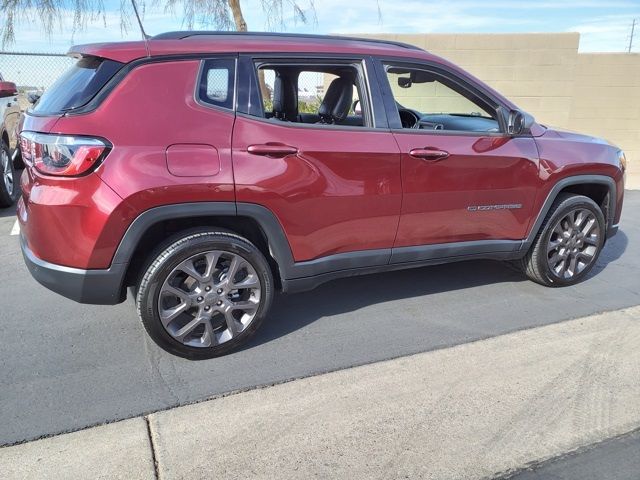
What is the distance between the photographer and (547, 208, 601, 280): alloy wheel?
4.23m

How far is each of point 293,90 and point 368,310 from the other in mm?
1802

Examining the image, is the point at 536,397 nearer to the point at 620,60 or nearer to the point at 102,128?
the point at 102,128

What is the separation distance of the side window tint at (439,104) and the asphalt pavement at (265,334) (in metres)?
1.33

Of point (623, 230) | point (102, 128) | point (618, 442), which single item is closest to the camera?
point (618, 442)

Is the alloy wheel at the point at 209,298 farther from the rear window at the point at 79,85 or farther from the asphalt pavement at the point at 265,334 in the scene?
the rear window at the point at 79,85

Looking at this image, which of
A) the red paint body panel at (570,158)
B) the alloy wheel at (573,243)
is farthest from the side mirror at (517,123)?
the alloy wheel at (573,243)

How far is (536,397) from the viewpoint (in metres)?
2.84

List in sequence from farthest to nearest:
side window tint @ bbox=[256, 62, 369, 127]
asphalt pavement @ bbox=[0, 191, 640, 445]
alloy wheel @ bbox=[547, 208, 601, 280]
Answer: alloy wheel @ bbox=[547, 208, 601, 280]
side window tint @ bbox=[256, 62, 369, 127]
asphalt pavement @ bbox=[0, 191, 640, 445]

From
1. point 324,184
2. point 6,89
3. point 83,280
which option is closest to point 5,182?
point 6,89

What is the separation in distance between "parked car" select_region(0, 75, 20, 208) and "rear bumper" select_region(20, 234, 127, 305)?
417 cm

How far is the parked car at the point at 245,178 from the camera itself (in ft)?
8.97

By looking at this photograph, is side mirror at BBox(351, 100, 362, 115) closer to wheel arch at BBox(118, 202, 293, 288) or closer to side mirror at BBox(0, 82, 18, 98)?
wheel arch at BBox(118, 202, 293, 288)

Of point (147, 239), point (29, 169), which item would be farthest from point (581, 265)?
point (29, 169)

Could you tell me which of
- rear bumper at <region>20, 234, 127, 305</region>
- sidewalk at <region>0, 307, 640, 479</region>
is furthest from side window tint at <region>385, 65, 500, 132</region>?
rear bumper at <region>20, 234, 127, 305</region>
